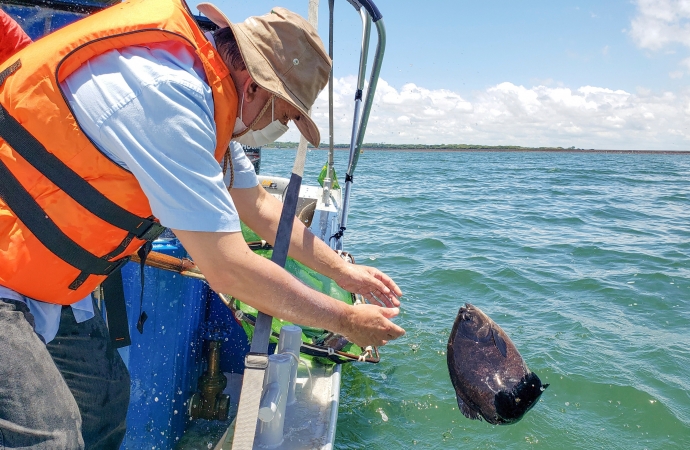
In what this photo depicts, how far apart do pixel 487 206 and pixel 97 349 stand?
52.8ft

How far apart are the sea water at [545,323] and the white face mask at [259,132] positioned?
279cm

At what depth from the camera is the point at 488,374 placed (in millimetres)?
2910

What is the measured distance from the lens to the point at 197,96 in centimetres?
147

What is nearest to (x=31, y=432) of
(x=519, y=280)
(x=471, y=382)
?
(x=471, y=382)

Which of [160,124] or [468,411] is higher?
[160,124]

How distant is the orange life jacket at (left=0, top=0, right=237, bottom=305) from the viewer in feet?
4.75

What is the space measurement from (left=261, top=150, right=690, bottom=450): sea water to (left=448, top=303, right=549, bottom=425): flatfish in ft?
4.53

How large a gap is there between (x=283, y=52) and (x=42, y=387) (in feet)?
4.31

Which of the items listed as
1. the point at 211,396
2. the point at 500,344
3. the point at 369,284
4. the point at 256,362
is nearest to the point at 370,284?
the point at 369,284

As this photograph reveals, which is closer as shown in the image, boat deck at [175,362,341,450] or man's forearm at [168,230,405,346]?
man's forearm at [168,230,405,346]

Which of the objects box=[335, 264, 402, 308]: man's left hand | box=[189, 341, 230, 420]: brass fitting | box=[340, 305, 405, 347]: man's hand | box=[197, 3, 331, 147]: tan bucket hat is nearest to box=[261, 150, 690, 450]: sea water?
box=[189, 341, 230, 420]: brass fitting

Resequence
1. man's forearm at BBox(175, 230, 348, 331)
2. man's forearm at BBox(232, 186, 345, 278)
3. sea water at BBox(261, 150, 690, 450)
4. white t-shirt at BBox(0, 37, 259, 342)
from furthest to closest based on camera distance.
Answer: sea water at BBox(261, 150, 690, 450) → man's forearm at BBox(232, 186, 345, 278) → man's forearm at BBox(175, 230, 348, 331) → white t-shirt at BBox(0, 37, 259, 342)

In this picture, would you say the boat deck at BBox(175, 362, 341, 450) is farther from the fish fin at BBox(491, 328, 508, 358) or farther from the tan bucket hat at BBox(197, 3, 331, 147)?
the tan bucket hat at BBox(197, 3, 331, 147)

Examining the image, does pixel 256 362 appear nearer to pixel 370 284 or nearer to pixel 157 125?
pixel 157 125
